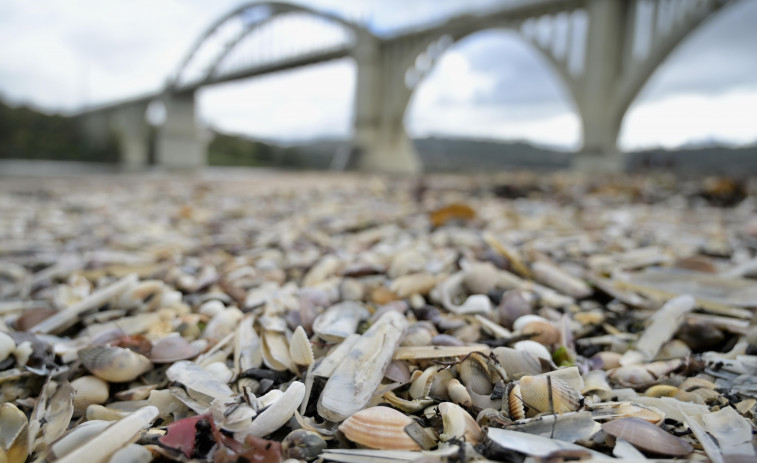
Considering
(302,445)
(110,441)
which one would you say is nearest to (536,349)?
(302,445)

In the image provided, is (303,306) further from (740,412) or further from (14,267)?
(14,267)

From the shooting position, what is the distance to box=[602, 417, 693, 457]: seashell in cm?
57

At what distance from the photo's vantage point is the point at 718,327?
3.14ft

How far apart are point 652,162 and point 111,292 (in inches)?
398

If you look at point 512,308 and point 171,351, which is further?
point 512,308

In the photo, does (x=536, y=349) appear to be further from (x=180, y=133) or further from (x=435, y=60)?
(x=180, y=133)

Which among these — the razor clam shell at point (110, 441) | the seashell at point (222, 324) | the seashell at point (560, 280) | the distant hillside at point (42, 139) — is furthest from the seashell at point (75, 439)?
the distant hillside at point (42, 139)

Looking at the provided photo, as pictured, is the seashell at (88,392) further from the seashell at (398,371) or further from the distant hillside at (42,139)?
the distant hillside at (42,139)

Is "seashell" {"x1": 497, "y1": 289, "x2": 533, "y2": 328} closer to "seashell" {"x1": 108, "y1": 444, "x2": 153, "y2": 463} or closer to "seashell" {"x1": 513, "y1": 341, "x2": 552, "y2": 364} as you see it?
"seashell" {"x1": 513, "y1": 341, "x2": 552, "y2": 364}

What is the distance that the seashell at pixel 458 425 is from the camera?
1.96 ft

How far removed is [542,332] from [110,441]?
71cm

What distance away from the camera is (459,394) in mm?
700

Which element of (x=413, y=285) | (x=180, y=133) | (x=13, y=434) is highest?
(x=180, y=133)

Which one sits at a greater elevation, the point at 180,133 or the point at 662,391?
the point at 180,133
